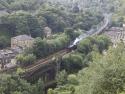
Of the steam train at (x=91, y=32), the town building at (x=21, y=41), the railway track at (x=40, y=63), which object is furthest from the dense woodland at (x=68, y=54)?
the town building at (x=21, y=41)

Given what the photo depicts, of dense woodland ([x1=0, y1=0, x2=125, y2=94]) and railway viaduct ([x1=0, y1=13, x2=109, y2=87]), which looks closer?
dense woodland ([x1=0, y1=0, x2=125, y2=94])

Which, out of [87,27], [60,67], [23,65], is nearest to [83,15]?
[87,27]

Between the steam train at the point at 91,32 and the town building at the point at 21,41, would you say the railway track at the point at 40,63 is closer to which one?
the steam train at the point at 91,32

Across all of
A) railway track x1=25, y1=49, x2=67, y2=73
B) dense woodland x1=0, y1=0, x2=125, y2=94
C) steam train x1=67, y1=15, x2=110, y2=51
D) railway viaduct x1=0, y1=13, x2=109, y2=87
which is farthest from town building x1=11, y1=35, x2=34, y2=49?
steam train x1=67, y1=15, x2=110, y2=51

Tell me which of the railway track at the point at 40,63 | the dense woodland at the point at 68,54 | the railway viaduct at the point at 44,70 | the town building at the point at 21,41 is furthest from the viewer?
the town building at the point at 21,41

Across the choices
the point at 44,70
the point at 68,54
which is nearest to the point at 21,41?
the point at 68,54

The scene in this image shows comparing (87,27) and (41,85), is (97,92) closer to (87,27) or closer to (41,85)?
(41,85)

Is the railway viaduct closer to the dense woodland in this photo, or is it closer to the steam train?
the dense woodland

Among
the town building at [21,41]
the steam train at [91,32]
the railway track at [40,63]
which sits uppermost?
the town building at [21,41]
